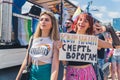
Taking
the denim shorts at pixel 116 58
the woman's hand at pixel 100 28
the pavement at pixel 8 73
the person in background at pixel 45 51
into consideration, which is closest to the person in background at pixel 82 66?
the person in background at pixel 45 51

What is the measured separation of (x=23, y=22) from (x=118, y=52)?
2.33 metres

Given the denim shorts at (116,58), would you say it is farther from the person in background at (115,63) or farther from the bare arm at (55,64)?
the bare arm at (55,64)

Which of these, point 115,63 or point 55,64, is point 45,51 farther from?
point 115,63

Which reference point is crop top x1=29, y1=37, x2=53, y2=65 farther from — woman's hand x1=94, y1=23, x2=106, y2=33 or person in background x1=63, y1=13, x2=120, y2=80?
woman's hand x1=94, y1=23, x2=106, y2=33

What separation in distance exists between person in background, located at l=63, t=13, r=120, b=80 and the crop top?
45cm

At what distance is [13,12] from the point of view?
19.7ft

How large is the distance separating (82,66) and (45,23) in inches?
30.3

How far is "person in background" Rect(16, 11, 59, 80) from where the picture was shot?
3600 millimetres

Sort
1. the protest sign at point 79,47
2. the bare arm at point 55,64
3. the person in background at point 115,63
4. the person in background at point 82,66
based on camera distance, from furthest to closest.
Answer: the person in background at point 115,63 → the protest sign at point 79,47 → the person in background at point 82,66 → the bare arm at point 55,64

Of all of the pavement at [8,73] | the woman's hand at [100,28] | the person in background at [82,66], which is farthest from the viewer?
the pavement at [8,73]

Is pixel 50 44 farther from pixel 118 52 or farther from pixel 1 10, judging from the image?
pixel 118 52

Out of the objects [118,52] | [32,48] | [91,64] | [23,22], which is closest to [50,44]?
[32,48]

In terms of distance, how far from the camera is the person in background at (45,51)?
3.60 m

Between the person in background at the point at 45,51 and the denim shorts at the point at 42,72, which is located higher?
the person in background at the point at 45,51
